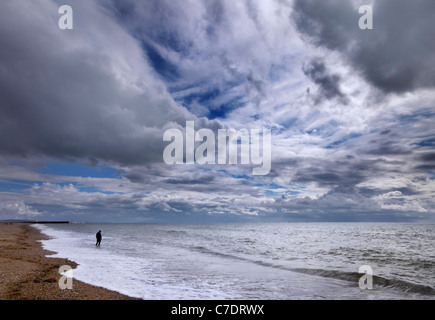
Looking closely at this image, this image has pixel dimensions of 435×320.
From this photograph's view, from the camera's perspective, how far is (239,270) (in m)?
21.5
